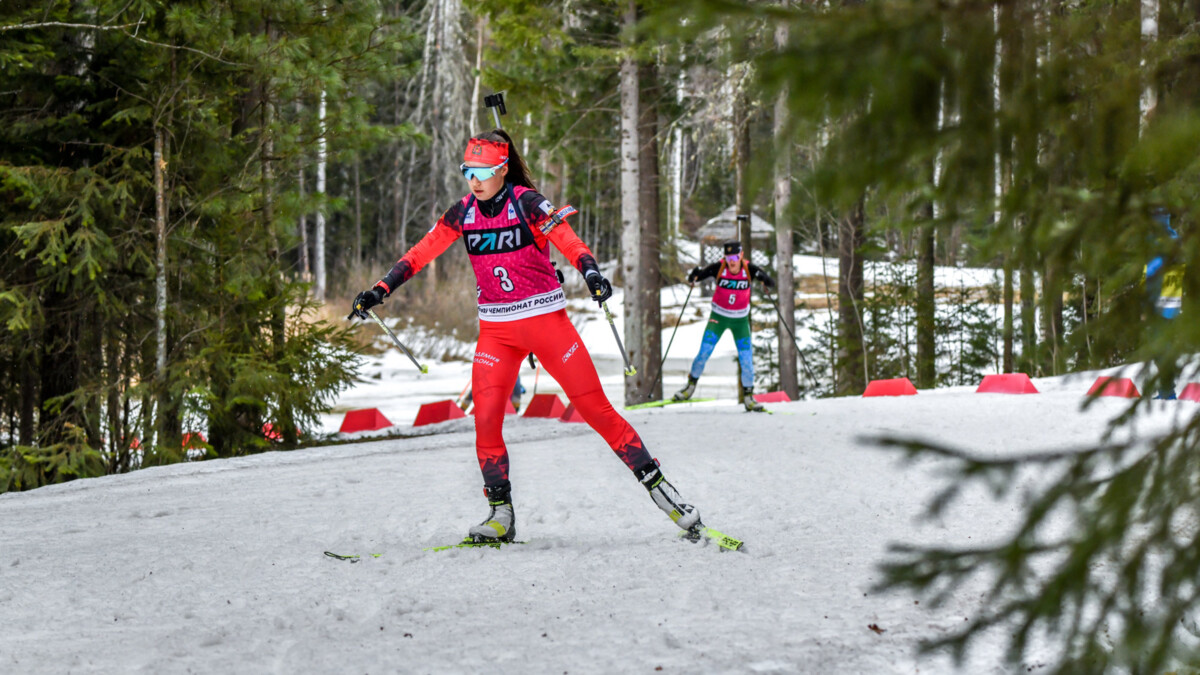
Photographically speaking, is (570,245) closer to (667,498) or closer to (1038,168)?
(667,498)

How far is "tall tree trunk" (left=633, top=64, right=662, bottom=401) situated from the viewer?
13703 mm

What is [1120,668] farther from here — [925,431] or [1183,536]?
[925,431]

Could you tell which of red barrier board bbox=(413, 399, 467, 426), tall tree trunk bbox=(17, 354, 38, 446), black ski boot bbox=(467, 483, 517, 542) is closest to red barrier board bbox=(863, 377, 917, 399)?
red barrier board bbox=(413, 399, 467, 426)

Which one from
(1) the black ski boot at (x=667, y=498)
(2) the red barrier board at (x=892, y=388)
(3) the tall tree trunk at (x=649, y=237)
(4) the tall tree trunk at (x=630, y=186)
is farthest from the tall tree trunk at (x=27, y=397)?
(2) the red barrier board at (x=892, y=388)

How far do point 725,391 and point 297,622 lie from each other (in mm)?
14852

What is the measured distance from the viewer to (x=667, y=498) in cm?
486

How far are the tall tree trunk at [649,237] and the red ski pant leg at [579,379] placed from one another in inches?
332

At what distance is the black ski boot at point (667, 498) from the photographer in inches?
189

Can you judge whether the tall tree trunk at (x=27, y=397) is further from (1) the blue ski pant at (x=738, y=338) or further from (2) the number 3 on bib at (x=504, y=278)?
(1) the blue ski pant at (x=738, y=338)

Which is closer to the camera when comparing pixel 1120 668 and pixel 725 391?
pixel 1120 668

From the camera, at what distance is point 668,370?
22.4 metres

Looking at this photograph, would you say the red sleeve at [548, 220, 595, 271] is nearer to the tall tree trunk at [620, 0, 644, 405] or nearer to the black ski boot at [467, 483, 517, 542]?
the black ski boot at [467, 483, 517, 542]

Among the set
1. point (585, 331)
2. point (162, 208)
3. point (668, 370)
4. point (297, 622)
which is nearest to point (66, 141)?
point (162, 208)

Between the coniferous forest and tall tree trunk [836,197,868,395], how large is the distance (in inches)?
3.9
